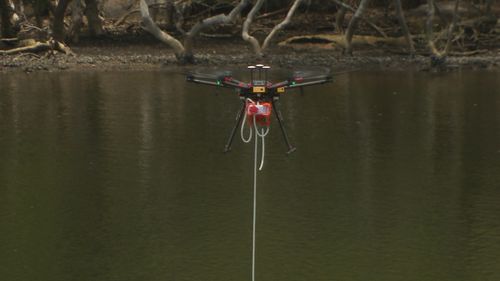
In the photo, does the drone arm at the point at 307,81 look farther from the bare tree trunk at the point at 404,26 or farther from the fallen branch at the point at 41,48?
the fallen branch at the point at 41,48

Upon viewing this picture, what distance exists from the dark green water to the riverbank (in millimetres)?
7716

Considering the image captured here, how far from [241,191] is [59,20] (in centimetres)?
2139

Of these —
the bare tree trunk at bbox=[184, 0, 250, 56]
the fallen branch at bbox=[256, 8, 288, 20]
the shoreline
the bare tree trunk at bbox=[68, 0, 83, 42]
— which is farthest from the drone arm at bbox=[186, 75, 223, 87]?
the fallen branch at bbox=[256, 8, 288, 20]

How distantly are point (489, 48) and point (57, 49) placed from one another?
46.4 ft

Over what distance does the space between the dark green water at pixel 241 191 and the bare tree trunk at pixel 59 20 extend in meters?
10.2

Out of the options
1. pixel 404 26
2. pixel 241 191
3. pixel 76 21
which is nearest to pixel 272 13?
pixel 76 21

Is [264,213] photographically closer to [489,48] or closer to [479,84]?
[479,84]

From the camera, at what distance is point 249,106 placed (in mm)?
10922

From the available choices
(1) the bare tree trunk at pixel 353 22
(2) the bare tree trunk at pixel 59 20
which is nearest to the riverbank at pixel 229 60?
(1) the bare tree trunk at pixel 353 22

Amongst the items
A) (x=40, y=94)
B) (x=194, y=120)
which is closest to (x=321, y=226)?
(x=194, y=120)

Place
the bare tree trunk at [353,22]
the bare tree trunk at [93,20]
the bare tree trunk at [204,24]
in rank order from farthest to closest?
1. the bare tree trunk at [93,20]
2. the bare tree trunk at [353,22]
3. the bare tree trunk at [204,24]

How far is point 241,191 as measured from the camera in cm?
1459

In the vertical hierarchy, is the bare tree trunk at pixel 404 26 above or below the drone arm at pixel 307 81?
below

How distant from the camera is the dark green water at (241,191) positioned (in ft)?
36.9
